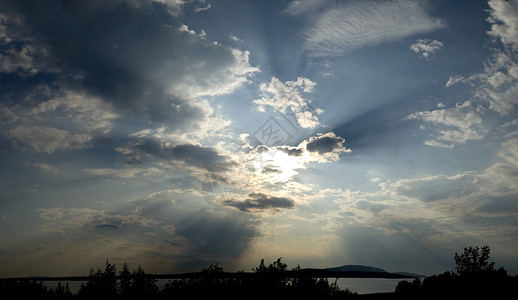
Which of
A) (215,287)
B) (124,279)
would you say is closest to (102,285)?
(124,279)

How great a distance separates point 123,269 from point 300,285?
49.3 meters

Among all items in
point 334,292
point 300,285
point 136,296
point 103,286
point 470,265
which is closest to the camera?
point 300,285

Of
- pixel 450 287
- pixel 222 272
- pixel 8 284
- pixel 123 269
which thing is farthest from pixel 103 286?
pixel 450 287

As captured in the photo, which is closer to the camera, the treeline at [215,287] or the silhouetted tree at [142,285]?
the treeline at [215,287]

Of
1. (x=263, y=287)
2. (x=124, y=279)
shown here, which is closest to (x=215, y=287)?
(x=263, y=287)

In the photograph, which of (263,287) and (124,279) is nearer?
(263,287)

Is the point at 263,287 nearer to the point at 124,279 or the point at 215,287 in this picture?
the point at 215,287

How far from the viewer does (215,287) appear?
57500mm

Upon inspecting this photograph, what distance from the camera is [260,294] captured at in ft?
174

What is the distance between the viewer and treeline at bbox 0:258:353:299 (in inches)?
2119

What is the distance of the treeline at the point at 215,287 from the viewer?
53.8 m

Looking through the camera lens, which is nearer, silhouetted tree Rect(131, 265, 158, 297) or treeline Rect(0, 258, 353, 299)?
treeline Rect(0, 258, 353, 299)

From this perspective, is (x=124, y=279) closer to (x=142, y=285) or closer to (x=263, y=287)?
(x=142, y=285)

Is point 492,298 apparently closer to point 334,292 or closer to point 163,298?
point 334,292
